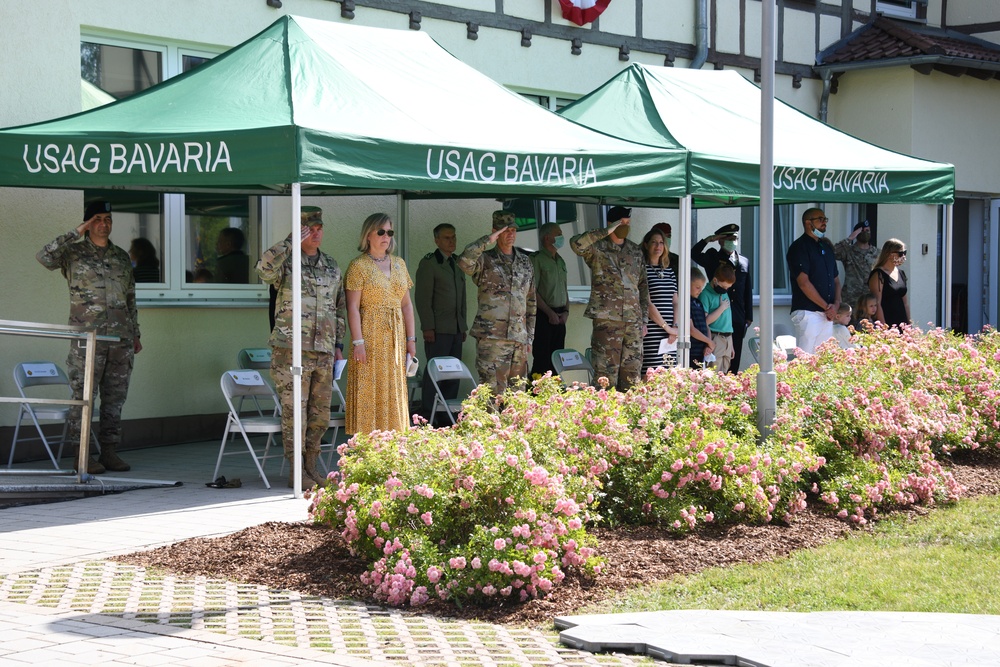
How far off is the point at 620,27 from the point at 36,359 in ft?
26.2

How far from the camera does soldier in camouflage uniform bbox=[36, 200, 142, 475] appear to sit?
9.69 metres

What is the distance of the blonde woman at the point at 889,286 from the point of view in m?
13.9

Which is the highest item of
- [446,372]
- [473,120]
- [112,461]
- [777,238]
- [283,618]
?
[473,120]

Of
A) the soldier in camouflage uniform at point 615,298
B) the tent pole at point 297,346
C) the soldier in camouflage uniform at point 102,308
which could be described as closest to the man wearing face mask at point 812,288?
the soldier in camouflage uniform at point 615,298

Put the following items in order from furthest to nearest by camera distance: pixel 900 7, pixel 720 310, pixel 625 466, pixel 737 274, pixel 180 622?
pixel 900 7, pixel 737 274, pixel 720 310, pixel 625 466, pixel 180 622

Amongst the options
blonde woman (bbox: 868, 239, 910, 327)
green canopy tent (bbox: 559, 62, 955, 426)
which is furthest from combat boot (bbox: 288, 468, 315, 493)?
blonde woman (bbox: 868, 239, 910, 327)

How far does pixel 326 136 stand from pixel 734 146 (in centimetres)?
449

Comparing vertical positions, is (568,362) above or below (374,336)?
below

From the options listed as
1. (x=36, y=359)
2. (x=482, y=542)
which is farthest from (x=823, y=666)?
(x=36, y=359)

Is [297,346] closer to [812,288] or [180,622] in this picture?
[180,622]

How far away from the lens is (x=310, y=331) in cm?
916

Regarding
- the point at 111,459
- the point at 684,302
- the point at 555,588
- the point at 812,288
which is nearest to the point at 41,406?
the point at 111,459

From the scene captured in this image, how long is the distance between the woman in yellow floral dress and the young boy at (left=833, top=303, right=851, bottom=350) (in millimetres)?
5575

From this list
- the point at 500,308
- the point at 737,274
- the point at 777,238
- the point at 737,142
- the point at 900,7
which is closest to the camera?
the point at 500,308
